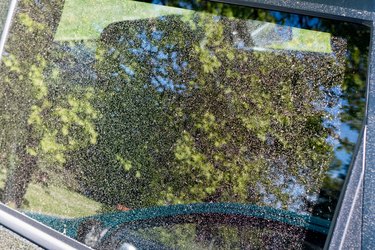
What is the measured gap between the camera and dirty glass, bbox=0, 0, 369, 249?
156 cm

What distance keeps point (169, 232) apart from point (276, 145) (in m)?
0.37

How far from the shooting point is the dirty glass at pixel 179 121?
1563 mm

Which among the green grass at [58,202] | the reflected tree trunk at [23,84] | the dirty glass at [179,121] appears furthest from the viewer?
the reflected tree trunk at [23,84]

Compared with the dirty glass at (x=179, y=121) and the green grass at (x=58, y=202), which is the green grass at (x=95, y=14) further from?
the green grass at (x=58, y=202)

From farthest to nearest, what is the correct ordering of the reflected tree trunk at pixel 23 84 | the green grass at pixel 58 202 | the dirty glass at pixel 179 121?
1. the reflected tree trunk at pixel 23 84
2. the green grass at pixel 58 202
3. the dirty glass at pixel 179 121

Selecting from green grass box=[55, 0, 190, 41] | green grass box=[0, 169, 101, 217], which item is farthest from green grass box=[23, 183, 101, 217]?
green grass box=[55, 0, 190, 41]

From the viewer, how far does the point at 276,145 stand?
159 centimetres

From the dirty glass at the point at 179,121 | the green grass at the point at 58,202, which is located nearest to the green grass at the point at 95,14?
the dirty glass at the point at 179,121

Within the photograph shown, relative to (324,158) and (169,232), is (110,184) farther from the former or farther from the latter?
(324,158)

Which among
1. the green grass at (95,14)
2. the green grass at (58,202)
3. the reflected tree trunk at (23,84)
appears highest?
the green grass at (95,14)

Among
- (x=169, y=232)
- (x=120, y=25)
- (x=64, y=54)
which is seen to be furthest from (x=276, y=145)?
(x=64, y=54)

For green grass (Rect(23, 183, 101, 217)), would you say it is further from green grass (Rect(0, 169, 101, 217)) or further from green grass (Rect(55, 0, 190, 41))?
green grass (Rect(55, 0, 190, 41))

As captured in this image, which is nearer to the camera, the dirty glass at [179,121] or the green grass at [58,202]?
the dirty glass at [179,121]

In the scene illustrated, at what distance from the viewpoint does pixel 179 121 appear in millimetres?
1725
